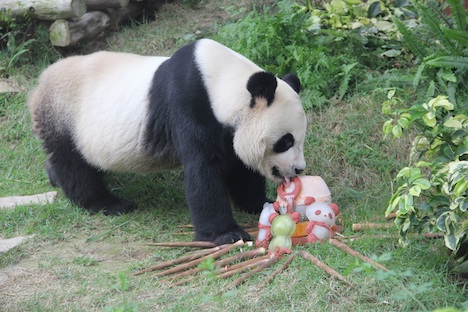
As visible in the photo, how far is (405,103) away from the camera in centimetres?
684

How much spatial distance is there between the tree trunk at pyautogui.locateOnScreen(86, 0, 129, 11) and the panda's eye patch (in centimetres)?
418

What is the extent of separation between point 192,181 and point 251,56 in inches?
85.0

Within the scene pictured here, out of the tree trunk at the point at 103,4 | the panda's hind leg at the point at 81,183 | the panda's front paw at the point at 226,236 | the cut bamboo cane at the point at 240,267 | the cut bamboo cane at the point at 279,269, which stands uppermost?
the tree trunk at the point at 103,4

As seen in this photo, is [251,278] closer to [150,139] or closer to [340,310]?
[340,310]

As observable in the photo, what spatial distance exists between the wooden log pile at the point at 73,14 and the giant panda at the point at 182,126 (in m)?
1.89

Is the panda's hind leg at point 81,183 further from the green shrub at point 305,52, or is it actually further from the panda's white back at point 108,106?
the green shrub at point 305,52

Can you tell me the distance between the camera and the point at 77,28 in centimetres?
882

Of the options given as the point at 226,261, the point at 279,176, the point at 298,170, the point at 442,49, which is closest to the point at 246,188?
the point at 279,176

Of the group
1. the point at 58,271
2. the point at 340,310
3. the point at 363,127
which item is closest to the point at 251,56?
the point at 363,127

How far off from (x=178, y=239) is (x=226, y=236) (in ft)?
1.89

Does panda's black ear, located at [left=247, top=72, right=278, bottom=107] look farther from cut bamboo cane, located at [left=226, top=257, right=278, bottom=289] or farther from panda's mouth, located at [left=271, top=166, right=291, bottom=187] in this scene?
cut bamboo cane, located at [left=226, top=257, right=278, bottom=289]

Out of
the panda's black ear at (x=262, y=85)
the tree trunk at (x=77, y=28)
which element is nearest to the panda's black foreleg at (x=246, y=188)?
the panda's black ear at (x=262, y=85)

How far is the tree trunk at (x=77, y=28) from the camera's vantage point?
868cm

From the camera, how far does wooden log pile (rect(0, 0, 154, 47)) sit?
27.8 feet
